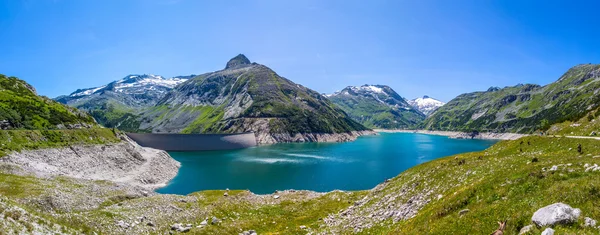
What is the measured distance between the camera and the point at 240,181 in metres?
101

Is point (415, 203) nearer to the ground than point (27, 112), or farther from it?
nearer to the ground

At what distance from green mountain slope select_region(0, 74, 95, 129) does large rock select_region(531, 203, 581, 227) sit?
119343 millimetres

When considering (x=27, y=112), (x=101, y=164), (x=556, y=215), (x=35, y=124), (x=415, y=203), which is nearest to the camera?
(x=556, y=215)

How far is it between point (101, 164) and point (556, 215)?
351 feet

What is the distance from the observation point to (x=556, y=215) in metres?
13.0

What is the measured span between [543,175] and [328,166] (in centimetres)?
11233

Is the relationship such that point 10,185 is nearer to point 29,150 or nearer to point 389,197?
point 389,197

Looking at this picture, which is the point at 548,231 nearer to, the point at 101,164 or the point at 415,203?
the point at 415,203

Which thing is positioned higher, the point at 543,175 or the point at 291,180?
the point at 543,175

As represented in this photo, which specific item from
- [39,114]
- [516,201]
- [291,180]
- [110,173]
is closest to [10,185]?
[516,201]

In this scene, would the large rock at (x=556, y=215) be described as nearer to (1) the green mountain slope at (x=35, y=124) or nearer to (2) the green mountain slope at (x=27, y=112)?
(1) the green mountain slope at (x=35, y=124)

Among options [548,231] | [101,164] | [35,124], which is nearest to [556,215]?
[548,231]

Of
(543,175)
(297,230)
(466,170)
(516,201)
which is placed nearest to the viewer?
(516,201)

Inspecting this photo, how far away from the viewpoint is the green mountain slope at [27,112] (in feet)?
307
